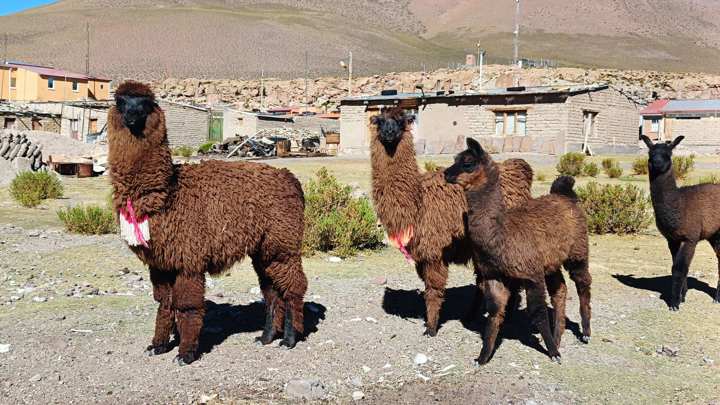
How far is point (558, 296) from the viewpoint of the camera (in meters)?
6.93

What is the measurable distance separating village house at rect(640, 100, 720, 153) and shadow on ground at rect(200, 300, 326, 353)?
4213 cm

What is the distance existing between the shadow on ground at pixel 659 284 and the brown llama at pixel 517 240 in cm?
289

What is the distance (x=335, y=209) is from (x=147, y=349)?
727 cm

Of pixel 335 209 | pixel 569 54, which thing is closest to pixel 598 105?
pixel 335 209

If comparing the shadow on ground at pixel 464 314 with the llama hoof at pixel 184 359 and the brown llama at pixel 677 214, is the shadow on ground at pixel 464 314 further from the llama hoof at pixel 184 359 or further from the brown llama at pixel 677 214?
the llama hoof at pixel 184 359

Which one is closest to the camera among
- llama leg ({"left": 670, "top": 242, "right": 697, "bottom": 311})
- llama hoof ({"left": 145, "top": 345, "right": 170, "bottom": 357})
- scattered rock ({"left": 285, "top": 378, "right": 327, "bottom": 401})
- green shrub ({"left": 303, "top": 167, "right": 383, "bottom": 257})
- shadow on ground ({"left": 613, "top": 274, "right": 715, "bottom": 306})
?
scattered rock ({"left": 285, "top": 378, "right": 327, "bottom": 401})

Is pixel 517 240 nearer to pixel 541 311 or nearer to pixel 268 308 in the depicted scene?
pixel 541 311

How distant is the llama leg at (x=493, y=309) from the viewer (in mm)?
6262

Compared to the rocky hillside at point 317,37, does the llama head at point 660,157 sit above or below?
below

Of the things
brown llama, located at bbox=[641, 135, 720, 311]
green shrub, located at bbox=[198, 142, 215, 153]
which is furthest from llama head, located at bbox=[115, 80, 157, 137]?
green shrub, located at bbox=[198, 142, 215, 153]

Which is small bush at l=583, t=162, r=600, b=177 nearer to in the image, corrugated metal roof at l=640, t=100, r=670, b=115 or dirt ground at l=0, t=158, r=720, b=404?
dirt ground at l=0, t=158, r=720, b=404

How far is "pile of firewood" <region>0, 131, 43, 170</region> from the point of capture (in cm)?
2388

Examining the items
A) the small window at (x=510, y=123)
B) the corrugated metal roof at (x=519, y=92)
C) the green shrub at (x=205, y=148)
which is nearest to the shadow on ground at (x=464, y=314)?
the corrugated metal roof at (x=519, y=92)

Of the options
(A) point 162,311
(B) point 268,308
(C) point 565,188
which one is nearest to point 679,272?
(C) point 565,188
